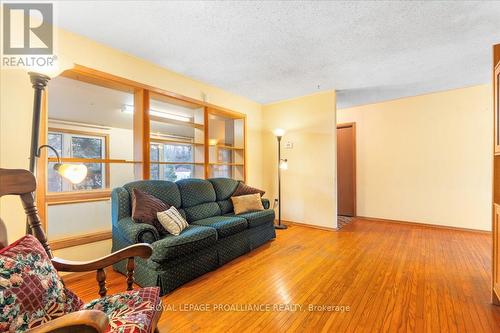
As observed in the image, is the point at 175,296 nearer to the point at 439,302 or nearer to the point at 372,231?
the point at 439,302

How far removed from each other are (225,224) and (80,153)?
140 inches

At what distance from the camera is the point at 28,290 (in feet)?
3.21

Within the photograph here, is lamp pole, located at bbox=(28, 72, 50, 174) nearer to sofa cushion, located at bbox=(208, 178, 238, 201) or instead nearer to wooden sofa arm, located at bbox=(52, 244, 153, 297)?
wooden sofa arm, located at bbox=(52, 244, 153, 297)

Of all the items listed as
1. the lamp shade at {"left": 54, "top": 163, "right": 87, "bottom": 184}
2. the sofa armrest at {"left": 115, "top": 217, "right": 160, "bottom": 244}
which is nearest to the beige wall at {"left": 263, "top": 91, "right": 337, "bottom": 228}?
the sofa armrest at {"left": 115, "top": 217, "right": 160, "bottom": 244}

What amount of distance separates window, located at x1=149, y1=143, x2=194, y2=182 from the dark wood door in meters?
3.40

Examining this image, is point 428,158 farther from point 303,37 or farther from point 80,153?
point 80,153

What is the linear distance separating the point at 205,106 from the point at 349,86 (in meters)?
2.47

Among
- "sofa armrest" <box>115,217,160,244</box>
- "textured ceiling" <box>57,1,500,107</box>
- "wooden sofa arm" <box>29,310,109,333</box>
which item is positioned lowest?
"sofa armrest" <box>115,217,160,244</box>

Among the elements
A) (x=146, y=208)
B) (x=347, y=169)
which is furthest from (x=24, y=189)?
(x=347, y=169)

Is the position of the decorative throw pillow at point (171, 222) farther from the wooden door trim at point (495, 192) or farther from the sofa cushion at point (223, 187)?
the wooden door trim at point (495, 192)

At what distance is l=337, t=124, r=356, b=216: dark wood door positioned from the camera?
5.05 metres

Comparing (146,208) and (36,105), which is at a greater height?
(36,105)

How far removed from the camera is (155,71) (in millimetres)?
3082

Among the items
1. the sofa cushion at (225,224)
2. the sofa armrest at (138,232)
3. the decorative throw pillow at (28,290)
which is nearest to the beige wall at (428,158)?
the sofa cushion at (225,224)
